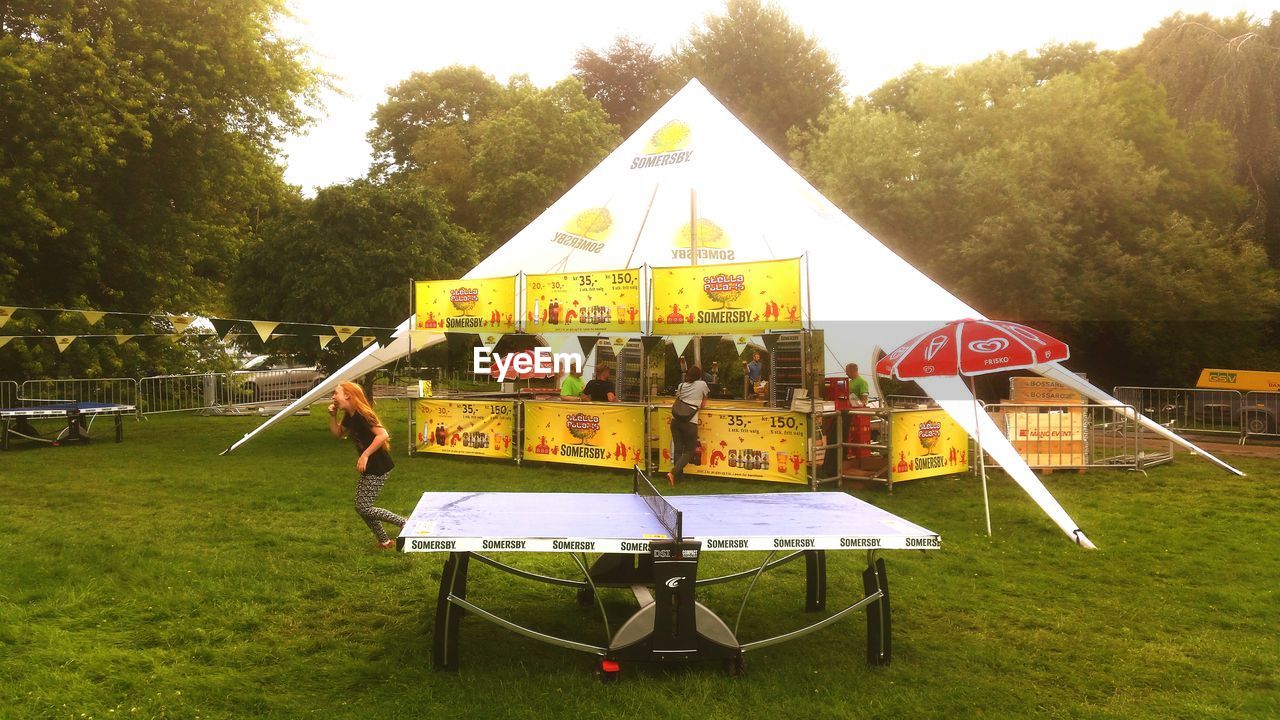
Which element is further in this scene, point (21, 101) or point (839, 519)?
point (21, 101)

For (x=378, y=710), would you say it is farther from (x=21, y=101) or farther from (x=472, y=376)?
(x=472, y=376)

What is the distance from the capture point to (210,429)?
2016cm

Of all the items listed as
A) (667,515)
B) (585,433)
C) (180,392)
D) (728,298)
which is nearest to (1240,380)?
(728,298)

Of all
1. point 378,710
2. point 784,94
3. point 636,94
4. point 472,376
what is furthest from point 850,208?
point 378,710

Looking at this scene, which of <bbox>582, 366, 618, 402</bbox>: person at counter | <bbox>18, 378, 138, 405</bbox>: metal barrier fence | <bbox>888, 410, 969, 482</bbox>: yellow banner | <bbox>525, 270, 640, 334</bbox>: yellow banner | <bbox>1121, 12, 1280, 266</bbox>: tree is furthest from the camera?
<bbox>1121, 12, 1280, 266</bbox>: tree

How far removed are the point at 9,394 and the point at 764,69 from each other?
1149 inches

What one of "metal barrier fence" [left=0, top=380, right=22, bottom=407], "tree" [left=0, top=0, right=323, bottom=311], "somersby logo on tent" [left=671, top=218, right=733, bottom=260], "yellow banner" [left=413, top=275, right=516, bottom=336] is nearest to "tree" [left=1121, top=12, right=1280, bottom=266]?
"somersby logo on tent" [left=671, top=218, right=733, bottom=260]

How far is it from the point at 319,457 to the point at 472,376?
19358 millimetres

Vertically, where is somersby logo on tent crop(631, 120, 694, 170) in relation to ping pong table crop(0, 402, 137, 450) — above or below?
above

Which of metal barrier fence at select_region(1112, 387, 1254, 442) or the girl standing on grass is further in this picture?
metal barrier fence at select_region(1112, 387, 1254, 442)

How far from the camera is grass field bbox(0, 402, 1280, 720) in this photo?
5.02m

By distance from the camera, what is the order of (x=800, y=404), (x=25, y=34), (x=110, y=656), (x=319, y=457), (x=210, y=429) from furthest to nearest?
(x=210, y=429) < (x=25, y=34) < (x=319, y=457) < (x=800, y=404) < (x=110, y=656)

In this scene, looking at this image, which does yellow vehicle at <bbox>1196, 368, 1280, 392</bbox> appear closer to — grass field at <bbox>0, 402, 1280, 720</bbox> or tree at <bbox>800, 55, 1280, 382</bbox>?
tree at <bbox>800, 55, 1280, 382</bbox>

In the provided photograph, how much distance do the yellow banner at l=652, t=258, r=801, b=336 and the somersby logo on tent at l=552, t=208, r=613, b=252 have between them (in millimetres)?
4325
